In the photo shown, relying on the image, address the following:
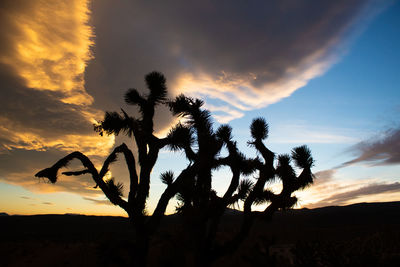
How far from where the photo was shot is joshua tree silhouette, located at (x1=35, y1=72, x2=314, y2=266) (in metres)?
6.50

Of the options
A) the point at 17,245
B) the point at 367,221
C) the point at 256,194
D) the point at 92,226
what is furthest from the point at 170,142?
the point at 367,221

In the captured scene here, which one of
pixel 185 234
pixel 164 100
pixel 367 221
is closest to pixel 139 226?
pixel 185 234

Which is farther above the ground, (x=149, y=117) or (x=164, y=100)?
(x=164, y=100)

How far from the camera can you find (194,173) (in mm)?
6953

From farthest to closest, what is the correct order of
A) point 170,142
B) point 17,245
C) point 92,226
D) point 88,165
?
point 92,226, point 17,245, point 170,142, point 88,165

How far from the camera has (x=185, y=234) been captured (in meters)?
6.48

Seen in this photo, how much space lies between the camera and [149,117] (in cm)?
786

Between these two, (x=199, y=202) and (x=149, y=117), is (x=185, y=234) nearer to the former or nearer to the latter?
(x=199, y=202)

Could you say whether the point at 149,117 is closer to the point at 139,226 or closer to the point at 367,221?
the point at 139,226

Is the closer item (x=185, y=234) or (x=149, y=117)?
(x=185, y=234)

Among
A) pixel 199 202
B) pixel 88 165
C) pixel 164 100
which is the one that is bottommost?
pixel 199 202

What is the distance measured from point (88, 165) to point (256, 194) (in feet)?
17.6

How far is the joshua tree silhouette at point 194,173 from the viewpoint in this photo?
650 cm

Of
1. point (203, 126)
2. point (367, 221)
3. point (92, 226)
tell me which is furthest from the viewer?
point (367, 221)
